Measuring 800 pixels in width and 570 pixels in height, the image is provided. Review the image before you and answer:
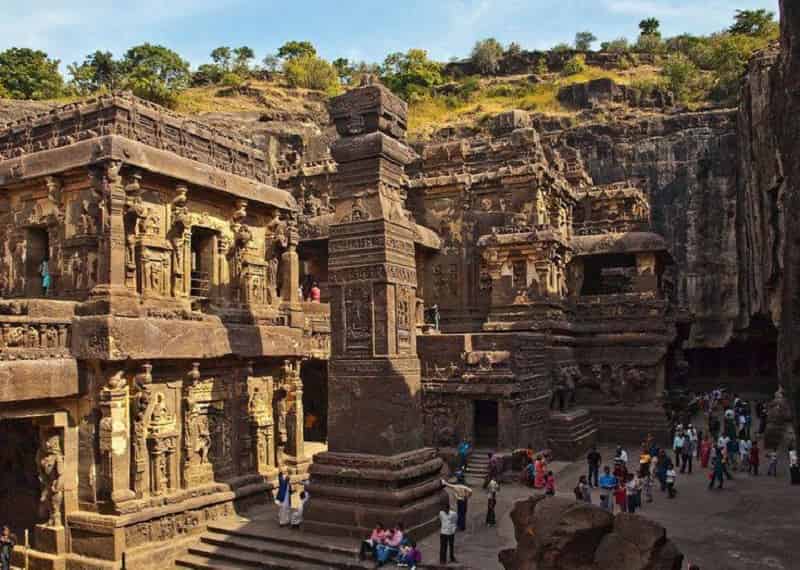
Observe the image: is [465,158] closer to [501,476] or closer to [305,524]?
[501,476]

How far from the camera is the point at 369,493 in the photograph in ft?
39.2

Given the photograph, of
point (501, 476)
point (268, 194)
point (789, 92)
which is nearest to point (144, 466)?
point (268, 194)

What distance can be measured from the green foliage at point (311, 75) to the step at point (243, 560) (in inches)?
2507

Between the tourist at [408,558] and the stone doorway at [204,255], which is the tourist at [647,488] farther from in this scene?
the stone doorway at [204,255]

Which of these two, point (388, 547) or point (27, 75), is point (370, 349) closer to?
point (388, 547)

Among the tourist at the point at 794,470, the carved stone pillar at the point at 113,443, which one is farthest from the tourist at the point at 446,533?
the tourist at the point at 794,470

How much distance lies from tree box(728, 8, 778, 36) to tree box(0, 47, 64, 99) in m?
65.8

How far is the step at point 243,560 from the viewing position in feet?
38.4

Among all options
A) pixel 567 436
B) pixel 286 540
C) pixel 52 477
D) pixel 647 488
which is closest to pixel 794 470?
pixel 647 488

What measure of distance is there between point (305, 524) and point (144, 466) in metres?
3.49

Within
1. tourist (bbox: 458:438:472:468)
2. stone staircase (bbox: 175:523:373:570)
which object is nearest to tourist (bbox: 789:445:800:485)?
tourist (bbox: 458:438:472:468)

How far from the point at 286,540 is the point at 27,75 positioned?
5817 cm

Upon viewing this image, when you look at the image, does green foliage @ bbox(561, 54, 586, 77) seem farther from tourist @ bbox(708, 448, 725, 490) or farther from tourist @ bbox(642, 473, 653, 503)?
tourist @ bbox(642, 473, 653, 503)

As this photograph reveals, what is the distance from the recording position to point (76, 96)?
200 ft
